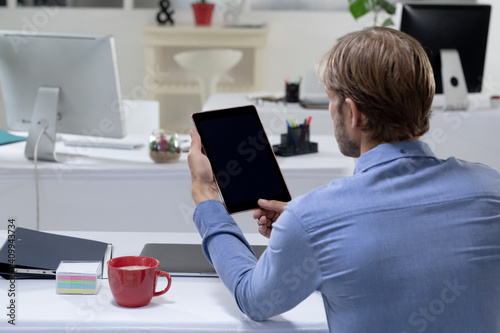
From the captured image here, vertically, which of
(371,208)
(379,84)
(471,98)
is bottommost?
(471,98)

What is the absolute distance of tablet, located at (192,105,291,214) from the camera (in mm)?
1378

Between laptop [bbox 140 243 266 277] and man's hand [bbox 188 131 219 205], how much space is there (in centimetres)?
16

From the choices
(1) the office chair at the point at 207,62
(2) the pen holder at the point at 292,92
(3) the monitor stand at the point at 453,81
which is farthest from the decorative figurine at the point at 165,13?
(3) the monitor stand at the point at 453,81

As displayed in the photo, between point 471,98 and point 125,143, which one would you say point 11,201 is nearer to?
point 125,143

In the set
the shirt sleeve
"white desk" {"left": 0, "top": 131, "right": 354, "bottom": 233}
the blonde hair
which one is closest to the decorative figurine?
"white desk" {"left": 0, "top": 131, "right": 354, "bottom": 233}

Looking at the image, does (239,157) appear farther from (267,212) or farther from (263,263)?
(263,263)

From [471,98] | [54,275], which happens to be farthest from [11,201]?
[471,98]

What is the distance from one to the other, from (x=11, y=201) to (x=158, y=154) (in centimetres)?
51

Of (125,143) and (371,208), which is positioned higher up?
(371,208)

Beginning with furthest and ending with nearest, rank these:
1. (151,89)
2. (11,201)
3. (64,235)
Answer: (151,89) → (11,201) → (64,235)

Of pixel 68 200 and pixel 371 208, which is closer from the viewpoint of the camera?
pixel 371 208

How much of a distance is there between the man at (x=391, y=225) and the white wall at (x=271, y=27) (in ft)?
14.7

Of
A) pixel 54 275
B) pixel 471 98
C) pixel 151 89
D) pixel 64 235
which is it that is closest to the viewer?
pixel 54 275

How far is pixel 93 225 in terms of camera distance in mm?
2250
